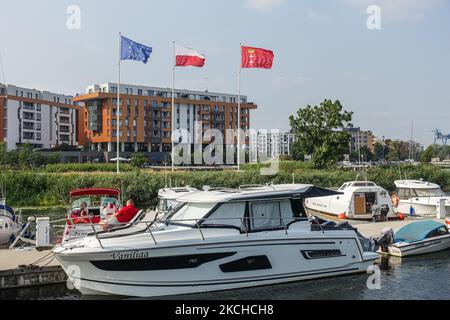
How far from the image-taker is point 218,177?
4128 centimetres

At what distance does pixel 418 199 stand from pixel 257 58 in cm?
1723

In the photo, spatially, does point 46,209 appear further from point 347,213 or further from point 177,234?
point 177,234

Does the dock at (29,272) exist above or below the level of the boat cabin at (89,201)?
below

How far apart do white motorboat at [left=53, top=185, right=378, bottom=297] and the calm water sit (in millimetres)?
209

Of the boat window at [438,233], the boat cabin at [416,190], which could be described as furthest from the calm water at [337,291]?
the boat cabin at [416,190]

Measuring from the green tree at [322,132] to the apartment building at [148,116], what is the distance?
133 ft

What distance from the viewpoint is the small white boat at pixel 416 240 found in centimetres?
1759

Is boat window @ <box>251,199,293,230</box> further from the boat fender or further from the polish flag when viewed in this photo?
the polish flag

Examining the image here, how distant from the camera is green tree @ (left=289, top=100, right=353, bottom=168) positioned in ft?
179

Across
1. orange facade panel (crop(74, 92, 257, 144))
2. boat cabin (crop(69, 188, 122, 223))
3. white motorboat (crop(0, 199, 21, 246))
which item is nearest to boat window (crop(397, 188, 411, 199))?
boat cabin (crop(69, 188, 122, 223))

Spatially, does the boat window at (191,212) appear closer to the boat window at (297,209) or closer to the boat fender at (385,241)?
the boat window at (297,209)

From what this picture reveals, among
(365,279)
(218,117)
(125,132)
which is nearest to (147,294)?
(365,279)

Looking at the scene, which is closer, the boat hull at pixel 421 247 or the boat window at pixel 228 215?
the boat window at pixel 228 215
